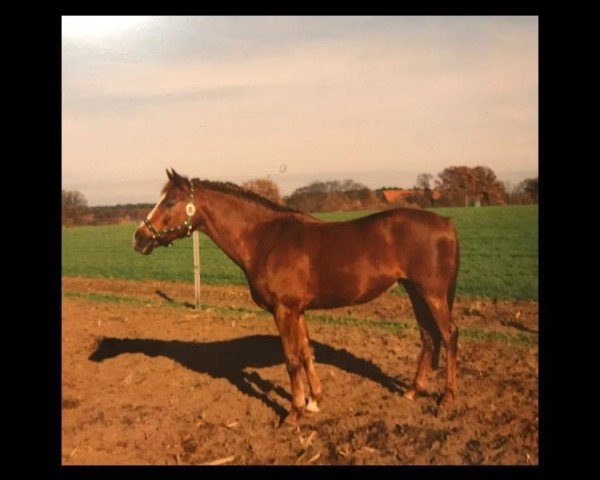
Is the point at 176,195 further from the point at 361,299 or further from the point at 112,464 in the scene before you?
the point at 112,464

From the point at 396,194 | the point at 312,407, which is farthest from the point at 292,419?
the point at 396,194

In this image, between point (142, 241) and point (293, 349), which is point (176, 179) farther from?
point (293, 349)

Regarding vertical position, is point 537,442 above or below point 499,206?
below

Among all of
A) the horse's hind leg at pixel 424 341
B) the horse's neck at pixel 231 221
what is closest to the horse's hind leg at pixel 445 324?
the horse's hind leg at pixel 424 341

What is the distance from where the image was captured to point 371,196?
553 centimetres

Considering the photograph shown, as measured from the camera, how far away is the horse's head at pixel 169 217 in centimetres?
477

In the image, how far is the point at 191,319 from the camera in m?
7.44

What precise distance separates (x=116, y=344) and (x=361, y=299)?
3.88m

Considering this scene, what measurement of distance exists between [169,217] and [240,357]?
2.33 m

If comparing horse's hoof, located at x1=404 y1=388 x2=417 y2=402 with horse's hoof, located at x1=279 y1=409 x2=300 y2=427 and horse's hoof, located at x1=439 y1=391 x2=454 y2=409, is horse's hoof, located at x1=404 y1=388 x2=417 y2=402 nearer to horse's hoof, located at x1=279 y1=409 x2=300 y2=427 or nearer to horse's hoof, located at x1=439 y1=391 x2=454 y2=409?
horse's hoof, located at x1=439 y1=391 x2=454 y2=409

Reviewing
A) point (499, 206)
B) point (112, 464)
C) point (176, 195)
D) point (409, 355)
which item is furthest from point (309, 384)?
point (499, 206)

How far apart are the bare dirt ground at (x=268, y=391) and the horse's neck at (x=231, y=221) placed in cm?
170

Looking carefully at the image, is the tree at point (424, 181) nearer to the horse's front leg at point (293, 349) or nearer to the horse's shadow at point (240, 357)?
the horse's front leg at point (293, 349)

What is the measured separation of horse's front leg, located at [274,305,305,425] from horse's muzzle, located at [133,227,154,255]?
1439mm
